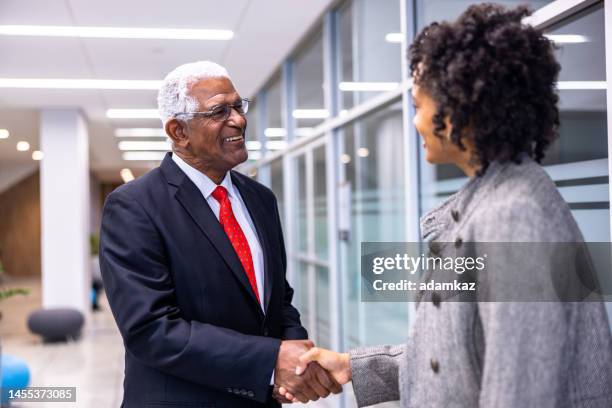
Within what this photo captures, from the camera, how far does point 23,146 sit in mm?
9375

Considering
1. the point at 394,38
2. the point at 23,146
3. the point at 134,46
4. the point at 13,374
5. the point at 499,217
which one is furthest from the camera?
the point at 23,146

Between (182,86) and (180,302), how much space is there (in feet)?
1.94

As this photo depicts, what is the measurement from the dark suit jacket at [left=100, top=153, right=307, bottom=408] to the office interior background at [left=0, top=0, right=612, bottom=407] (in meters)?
1.16

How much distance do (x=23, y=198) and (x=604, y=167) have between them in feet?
54.7

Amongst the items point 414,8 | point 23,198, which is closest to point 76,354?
point 414,8

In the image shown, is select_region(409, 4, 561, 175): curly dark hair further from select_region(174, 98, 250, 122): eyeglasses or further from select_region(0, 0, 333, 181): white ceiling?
select_region(0, 0, 333, 181): white ceiling

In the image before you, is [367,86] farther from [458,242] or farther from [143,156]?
[143,156]

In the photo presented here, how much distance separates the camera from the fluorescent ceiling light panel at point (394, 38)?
3.46 m

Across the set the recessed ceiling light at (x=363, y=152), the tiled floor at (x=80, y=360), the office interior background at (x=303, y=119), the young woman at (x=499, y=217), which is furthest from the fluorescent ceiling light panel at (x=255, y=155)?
the young woman at (x=499, y=217)

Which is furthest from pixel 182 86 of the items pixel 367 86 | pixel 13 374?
pixel 13 374

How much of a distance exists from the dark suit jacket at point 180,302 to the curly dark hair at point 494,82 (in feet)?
2.42

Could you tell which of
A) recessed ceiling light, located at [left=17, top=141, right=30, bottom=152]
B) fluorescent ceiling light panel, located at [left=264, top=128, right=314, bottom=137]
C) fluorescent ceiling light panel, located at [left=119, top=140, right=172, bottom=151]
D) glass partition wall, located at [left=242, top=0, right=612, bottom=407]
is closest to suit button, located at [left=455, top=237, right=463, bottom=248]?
glass partition wall, located at [left=242, top=0, right=612, bottom=407]

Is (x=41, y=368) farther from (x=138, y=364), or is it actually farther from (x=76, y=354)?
(x=138, y=364)

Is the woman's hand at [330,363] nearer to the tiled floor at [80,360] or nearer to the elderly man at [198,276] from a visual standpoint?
the elderly man at [198,276]
